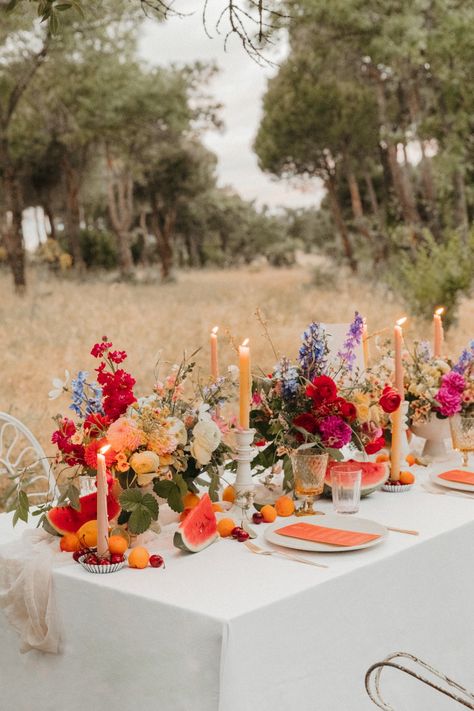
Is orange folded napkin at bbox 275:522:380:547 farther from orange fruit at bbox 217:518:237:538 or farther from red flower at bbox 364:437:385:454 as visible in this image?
red flower at bbox 364:437:385:454

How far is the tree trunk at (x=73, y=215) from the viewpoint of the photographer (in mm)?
12586

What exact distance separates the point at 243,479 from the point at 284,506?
16 centimetres

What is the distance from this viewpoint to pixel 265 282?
12023 millimetres

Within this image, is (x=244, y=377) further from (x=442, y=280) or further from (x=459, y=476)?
(x=442, y=280)

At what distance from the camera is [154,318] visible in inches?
407

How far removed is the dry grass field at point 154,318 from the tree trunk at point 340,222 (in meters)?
0.53

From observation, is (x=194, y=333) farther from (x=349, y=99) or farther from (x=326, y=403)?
(x=326, y=403)

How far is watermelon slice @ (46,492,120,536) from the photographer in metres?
2.45

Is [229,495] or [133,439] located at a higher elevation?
[133,439]

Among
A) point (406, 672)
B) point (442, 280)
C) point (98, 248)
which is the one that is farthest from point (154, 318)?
point (406, 672)

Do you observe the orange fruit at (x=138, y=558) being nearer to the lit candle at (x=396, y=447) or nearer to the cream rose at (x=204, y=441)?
the cream rose at (x=204, y=441)

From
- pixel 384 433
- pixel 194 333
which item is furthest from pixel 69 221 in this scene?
pixel 384 433

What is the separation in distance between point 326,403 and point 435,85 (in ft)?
33.8

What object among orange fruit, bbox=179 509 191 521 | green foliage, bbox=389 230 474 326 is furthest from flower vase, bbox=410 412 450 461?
green foliage, bbox=389 230 474 326
